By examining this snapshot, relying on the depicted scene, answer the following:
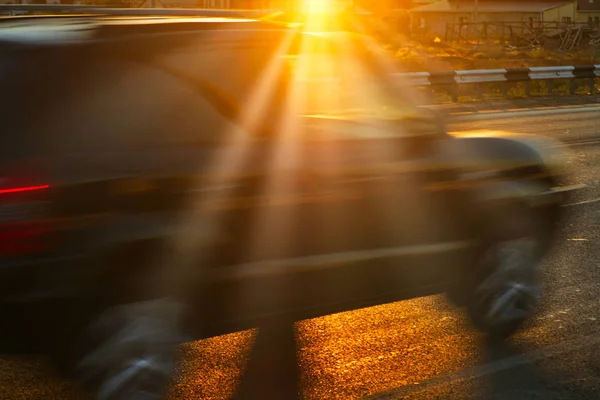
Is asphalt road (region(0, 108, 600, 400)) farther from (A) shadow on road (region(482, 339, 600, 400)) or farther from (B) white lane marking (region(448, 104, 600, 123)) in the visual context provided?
(B) white lane marking (region(448, 104, 600, 123))

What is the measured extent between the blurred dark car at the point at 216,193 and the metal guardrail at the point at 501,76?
14884 mm

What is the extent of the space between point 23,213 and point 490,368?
2.45m

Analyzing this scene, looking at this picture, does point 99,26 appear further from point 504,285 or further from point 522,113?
point 522,113

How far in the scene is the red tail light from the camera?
11.9 feet

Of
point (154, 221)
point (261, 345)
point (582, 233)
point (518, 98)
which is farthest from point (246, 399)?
point (518, 98)

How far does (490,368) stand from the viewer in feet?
15.9

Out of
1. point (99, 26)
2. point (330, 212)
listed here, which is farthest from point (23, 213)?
point (330, 212)

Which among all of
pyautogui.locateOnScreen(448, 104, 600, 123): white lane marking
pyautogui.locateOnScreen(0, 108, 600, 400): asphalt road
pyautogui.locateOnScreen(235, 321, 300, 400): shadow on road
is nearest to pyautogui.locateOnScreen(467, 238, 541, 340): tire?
pyautogui.locateOnScreen(0, 108, 600, 400): asphalt road

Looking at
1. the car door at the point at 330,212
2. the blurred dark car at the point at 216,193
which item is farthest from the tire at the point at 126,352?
the car door at the point at 330,212

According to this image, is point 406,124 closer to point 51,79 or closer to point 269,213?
point 269,213

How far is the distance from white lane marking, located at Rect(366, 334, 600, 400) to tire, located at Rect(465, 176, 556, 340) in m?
0.24

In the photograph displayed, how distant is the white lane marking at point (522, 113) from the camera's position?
1762 cm

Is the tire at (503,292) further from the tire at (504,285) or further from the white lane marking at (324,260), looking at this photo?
the white lane marking at (324,260)

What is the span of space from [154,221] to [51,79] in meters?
0.68
